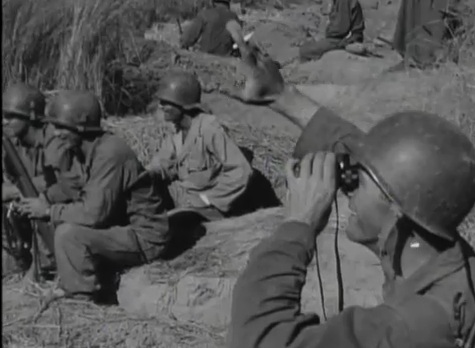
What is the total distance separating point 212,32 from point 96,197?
8.30 metres

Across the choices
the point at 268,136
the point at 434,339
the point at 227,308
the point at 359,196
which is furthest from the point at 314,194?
the point at 268,136

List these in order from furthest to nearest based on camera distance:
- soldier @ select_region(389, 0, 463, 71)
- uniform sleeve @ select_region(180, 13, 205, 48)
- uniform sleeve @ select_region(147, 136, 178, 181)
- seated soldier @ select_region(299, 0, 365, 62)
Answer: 1. seated soldier @ select_region(299, 0, 365, 62)
2. uniform sleeve @ select_region(180, 13, 205, 48)
3. soldier @ select_region(389, 0, 463, 71)
4. uniform sleeve @ select_region(147, 136, 178, 181)

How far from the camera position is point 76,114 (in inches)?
329

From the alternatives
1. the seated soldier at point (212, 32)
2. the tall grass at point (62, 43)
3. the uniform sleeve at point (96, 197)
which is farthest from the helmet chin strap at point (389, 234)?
the seated soldier at point (212, 32)

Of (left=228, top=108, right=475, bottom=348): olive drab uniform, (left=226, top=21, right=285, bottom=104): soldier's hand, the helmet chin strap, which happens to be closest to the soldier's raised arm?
(left=226, top=21, right=285, bottom=104): soldier's hand

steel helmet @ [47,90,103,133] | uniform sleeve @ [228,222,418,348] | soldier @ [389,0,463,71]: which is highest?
uniform sleeve @ [228,222,418,348]

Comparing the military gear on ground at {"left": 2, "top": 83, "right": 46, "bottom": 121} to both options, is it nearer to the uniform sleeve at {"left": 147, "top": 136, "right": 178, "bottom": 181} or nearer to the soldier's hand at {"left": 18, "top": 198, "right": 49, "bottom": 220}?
the soldier's hand at {"left": 18, "top": 198, "right": 49, "bottom": 220}

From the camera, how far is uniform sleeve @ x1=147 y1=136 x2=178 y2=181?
9922 mm

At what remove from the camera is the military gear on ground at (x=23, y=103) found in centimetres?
891

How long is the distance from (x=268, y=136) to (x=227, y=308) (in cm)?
425

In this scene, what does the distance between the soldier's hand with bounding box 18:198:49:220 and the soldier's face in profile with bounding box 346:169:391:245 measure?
5056 millimetres

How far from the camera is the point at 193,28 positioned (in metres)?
16.6

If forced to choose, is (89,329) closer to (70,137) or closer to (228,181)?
(70,137)

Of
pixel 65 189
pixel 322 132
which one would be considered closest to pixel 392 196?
pixel 322 132
